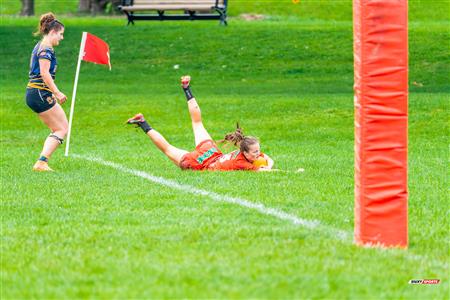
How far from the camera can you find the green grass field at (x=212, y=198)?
590 cm

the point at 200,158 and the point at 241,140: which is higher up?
the point at 241,140

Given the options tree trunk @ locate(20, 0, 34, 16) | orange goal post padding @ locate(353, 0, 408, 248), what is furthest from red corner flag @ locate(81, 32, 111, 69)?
tree trunk @ locate(20, 0, 34, 16)

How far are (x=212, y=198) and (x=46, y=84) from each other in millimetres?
3980

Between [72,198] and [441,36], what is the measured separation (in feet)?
71.9

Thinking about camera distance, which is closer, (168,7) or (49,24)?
(49,24)

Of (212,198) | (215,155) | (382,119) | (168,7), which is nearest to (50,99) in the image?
(215,155)

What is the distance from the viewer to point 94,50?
16188 mm

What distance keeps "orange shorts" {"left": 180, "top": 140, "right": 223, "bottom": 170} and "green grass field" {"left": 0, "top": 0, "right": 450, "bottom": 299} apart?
0.19 m

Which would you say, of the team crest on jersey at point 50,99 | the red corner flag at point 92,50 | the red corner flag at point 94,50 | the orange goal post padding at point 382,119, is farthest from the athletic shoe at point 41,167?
the orange goal post padding at point 382,119

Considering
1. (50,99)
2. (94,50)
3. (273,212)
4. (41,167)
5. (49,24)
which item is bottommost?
(41,167)

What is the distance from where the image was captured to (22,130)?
20.2m

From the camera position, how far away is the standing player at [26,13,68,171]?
1271cm

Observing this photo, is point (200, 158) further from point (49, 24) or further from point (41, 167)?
point (49, 24)

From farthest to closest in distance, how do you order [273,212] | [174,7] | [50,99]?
[174,7], [50,99], [273,212]
